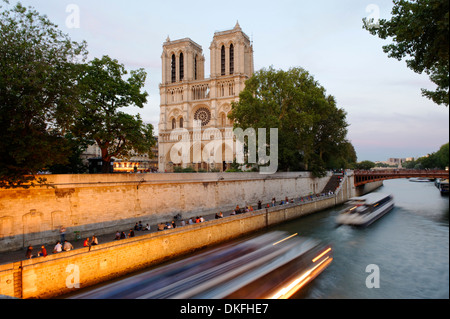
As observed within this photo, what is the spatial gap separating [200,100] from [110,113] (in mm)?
44544

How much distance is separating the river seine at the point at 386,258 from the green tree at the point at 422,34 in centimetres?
450

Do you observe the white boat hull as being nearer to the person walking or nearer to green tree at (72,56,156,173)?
green tree at (72,56,156,173)

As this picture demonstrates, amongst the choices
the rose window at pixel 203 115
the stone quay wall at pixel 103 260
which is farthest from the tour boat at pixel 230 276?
the rose window at pixel 203 115

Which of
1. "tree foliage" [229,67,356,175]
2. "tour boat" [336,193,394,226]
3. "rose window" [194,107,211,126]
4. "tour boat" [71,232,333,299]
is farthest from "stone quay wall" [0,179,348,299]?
"rose window" [194,107,211,126]

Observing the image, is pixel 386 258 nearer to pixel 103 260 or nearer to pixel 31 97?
pixel 103 260

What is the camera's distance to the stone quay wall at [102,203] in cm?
1348

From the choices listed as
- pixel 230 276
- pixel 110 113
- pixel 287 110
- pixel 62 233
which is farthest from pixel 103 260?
pixel 287 110

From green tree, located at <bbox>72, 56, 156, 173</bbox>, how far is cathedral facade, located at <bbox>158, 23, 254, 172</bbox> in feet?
122

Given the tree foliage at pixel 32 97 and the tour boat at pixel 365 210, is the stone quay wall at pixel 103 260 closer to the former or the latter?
the tree foliage at pixel 32 97

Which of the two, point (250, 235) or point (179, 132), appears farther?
point (179, 132)

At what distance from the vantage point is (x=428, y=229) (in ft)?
65.2
